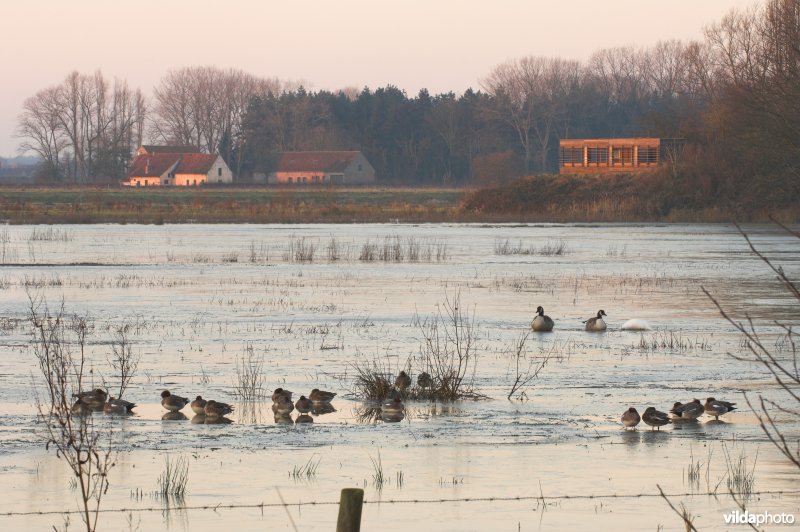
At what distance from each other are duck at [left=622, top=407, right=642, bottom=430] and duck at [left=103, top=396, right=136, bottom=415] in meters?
5.48

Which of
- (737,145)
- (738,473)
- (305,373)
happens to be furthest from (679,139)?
(738,473)

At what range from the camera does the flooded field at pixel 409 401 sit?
11125 mm

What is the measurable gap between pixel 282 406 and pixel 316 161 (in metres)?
123

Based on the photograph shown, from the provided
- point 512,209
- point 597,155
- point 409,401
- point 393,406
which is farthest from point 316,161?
point 393,406

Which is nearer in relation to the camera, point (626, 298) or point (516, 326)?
point (516, 326)

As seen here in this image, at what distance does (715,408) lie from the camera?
14.7m

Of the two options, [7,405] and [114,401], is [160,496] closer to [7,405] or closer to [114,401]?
[114,401]

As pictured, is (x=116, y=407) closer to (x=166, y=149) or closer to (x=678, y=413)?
(x=678, y=413)

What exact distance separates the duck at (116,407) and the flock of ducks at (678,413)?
5482mm

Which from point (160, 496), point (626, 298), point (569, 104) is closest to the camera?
point (160, 496)

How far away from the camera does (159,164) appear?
476 ft

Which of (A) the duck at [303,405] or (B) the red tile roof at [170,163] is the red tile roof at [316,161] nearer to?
(B) the red tile roof at [170,163]

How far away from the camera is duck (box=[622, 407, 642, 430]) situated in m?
14.1

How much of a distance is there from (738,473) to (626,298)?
17.8 meters
